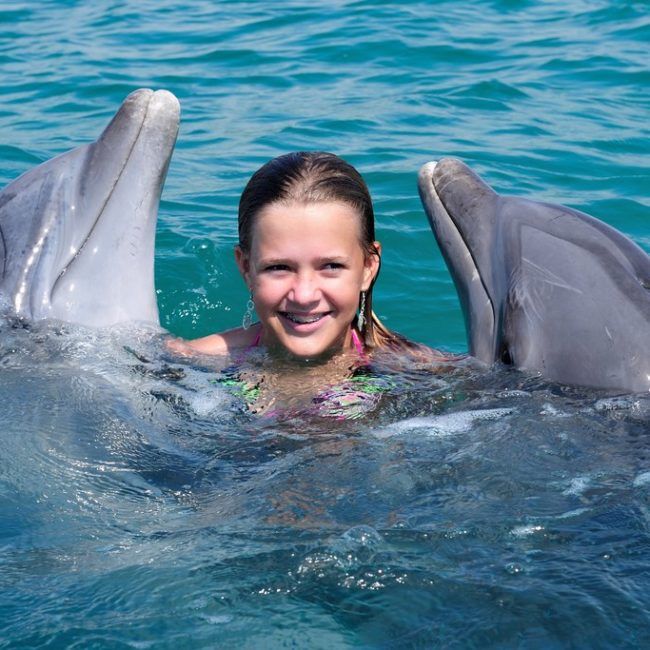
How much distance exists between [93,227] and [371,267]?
5.05 feet

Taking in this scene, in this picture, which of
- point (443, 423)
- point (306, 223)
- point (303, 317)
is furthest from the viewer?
point (303, 317)

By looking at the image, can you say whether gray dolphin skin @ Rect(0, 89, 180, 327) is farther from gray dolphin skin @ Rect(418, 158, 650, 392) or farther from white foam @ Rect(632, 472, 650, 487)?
white foam @ Rect(632, 472, 650, 487)

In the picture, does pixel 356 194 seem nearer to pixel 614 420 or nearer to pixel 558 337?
pixel 558 337

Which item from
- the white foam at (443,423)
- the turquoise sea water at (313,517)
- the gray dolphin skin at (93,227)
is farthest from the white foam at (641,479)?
the gray dolphin skin at (93,227)

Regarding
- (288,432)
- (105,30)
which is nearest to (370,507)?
(288,432)

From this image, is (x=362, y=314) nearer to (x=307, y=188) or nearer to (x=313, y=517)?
(x=307, y=188)

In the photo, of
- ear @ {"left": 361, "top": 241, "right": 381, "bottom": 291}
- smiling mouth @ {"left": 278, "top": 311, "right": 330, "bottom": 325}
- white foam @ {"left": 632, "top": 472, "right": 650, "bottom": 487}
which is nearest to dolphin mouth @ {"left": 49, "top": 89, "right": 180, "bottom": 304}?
smiling mouth @ {"left": 278, "top": 311, "right": 330, "bottom": 325}

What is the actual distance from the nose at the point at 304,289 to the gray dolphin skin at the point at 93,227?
1138mm

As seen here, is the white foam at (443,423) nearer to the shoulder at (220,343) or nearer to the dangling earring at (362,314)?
the dangling earring at (362,314)

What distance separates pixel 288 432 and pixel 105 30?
44.9 ft

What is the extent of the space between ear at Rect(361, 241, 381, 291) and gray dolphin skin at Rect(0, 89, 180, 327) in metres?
1.27

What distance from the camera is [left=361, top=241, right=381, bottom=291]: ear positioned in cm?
604

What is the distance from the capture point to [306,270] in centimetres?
576

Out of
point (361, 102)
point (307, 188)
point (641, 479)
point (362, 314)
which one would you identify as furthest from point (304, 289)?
point (361, 102)
